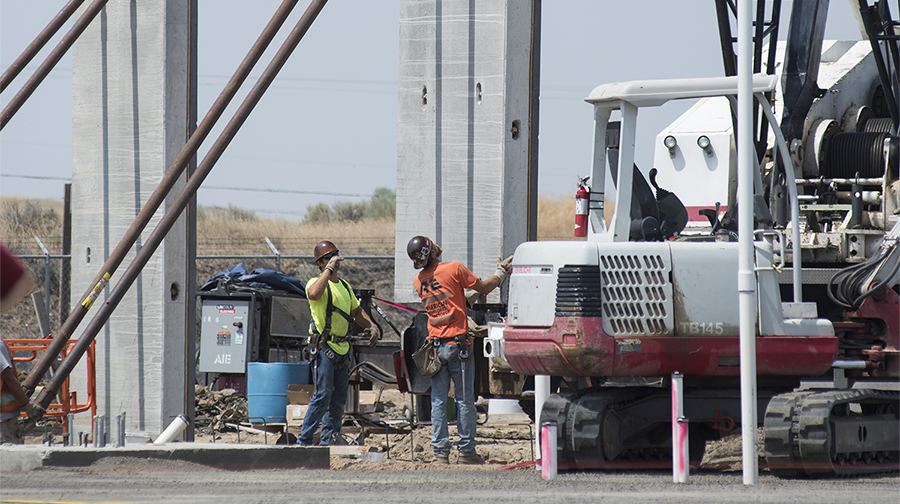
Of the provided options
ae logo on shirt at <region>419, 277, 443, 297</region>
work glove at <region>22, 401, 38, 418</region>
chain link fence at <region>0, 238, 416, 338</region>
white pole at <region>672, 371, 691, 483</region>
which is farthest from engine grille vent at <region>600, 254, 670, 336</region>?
chain link fence at <region>0, 238, 416, 338</region>

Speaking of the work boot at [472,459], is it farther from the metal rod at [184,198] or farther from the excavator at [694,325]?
the metal rod at [184,198]

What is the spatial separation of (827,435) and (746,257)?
136cm

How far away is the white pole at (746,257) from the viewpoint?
6.68 metres

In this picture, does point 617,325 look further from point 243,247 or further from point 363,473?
point 243,247

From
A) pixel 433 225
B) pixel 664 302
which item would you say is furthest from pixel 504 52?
pixel 664 302

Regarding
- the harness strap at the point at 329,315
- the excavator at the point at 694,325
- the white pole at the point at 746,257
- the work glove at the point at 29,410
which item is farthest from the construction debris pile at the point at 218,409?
the white pole at the point at 746,257

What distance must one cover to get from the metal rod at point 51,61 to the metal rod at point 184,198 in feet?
6.80

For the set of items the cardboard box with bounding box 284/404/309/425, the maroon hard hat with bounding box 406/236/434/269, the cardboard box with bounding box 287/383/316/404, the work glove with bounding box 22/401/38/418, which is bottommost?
the cardboard box with bounding box 284/404/309/425

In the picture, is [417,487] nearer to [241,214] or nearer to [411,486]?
[411,486]

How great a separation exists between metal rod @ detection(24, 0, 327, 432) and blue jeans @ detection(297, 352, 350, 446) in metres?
2.13

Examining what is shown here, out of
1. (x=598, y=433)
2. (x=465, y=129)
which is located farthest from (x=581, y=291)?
(x=465, y=129)

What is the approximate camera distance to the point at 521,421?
1220 cm

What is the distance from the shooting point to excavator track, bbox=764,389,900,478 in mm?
7004

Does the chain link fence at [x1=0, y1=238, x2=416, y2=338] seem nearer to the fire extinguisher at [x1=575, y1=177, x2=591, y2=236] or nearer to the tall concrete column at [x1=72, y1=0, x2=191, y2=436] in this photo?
the tall concrete column at [x1=72, y1=0, x2=191, y2=436]
